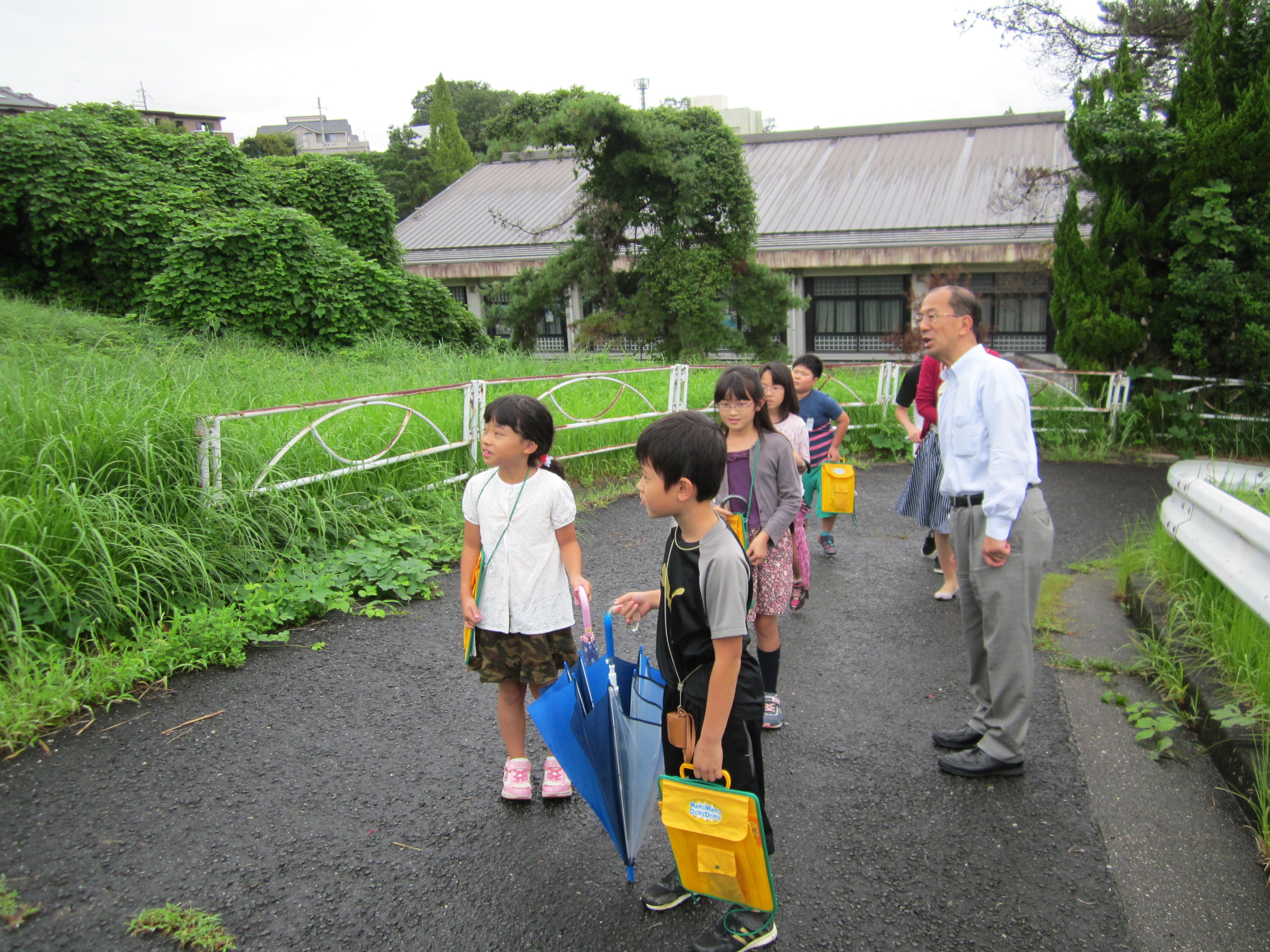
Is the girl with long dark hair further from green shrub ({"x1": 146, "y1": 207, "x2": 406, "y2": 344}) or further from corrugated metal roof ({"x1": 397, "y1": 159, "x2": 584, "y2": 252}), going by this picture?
corrugated metal roof ({"x1": 397, "y1": 159, "x2": 584, "y2": 252})

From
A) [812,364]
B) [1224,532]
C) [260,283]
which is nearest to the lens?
[1224,532]

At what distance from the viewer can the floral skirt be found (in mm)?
3342

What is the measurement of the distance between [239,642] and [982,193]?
21.0 meters

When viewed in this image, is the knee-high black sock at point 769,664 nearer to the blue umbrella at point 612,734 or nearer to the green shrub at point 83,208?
the blue umbrella at point 612,734

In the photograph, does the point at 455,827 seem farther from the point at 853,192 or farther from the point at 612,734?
the point at 853,192

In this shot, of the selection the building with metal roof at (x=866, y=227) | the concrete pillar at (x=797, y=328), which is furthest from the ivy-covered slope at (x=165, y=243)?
the concrete pillar at (x=797, y=328)

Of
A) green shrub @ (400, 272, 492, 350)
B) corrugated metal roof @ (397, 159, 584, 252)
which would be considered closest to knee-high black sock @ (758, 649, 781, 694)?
green shrub @ (400, 272, 492, 350)

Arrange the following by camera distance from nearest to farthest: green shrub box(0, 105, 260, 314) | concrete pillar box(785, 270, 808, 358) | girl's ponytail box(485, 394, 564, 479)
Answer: girl's ponytail box(485, 394, 564, 479)
green shrub box(0, 105, 260, 314)
concrete pillar box(785, 270, 808, 358)

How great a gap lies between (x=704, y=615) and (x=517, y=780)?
1.21 meters

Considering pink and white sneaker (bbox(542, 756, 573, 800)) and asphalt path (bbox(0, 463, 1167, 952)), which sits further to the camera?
pink and white sneaker (bbox(542, 756, 573, 800))

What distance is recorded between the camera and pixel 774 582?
3406 millimetres

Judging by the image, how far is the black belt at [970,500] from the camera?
10.3 feet

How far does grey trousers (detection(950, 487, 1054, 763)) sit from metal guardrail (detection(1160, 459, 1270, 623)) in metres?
0.90

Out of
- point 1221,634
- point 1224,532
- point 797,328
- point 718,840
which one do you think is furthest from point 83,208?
point 797,328
